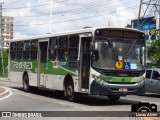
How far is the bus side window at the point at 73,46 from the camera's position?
18.0 metres

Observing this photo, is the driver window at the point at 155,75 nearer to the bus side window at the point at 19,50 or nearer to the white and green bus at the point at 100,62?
the white and green bus at the point at 100,62

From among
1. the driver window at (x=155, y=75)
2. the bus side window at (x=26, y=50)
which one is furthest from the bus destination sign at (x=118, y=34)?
the bus side window at (x=26, y=50)

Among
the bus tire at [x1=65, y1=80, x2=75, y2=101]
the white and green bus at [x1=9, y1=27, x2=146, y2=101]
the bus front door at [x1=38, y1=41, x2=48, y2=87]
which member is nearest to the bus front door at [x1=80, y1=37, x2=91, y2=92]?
the white and green bus at [x1=9, y1=27, x2=146, y2=101]

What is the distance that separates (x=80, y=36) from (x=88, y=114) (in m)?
5.10

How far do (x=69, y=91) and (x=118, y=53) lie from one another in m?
3.18

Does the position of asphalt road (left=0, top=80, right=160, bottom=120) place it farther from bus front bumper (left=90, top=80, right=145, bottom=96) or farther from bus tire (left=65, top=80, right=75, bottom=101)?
bus front bumper (left=90, top=80, right=145, bottom=96)

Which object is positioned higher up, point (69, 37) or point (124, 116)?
point (69, 37)

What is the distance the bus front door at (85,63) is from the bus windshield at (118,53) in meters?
0.53

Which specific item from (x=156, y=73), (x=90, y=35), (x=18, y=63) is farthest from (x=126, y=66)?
(x=18, y=63)

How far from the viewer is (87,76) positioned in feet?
55.5

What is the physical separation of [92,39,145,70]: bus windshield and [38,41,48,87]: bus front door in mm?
5376

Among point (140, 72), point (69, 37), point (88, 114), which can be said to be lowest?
point (88, 114)

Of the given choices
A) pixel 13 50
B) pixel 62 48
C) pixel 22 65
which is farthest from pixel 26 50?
pixel 62 48

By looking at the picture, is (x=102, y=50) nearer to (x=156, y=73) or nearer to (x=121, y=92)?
(x=121, y=92)
